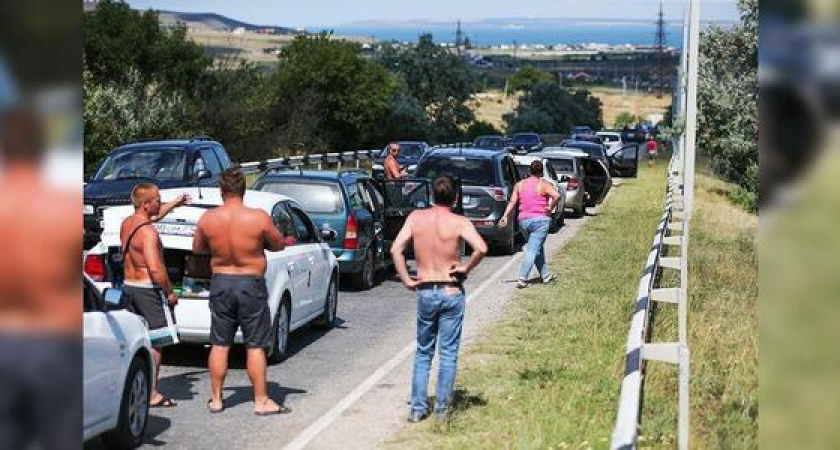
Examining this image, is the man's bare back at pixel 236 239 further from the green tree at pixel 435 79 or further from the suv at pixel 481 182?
the green tree at pixel 435 79

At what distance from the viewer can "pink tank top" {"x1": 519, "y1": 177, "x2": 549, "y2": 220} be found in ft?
61.3

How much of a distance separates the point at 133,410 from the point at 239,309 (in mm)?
1531

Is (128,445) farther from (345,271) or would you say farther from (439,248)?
(345,271)

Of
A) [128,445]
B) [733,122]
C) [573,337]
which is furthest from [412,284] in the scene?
[733,122]

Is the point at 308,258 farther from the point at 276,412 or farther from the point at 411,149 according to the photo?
the point at 411,149

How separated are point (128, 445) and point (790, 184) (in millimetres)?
6846

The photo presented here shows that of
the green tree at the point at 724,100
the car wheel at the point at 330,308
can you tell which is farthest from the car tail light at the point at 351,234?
the green tree at the point at 724,100

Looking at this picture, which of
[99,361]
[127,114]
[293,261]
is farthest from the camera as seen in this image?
[127,114]

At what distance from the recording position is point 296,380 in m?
11.0

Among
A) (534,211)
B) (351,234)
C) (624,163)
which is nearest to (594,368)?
(351,234)

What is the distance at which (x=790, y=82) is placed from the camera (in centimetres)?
159

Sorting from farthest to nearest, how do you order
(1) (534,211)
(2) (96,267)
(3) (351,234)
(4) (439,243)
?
(1) (534,211), (3) (351,234), (2) (96,267), (4) (439,243)

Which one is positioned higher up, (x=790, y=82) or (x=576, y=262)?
(x=790, y=82)

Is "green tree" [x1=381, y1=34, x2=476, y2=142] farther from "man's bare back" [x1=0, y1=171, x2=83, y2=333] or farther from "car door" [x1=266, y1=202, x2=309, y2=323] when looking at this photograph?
"man's bare back" [x1=0, y1=171, x2=83, y2=333]
